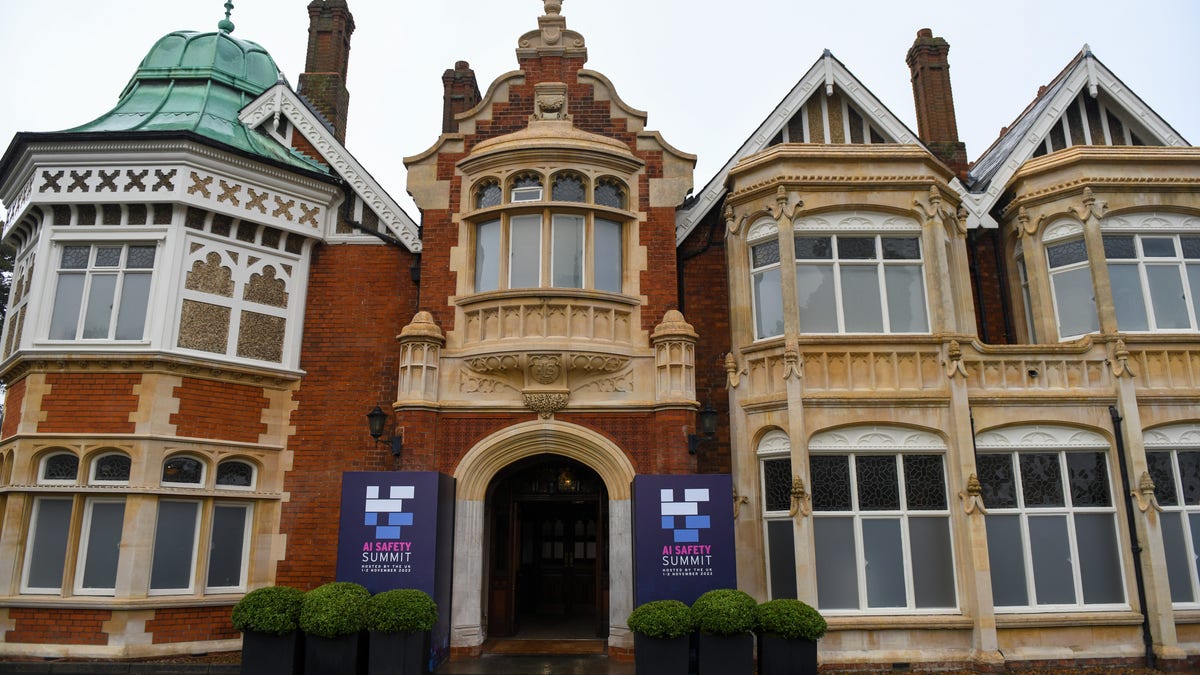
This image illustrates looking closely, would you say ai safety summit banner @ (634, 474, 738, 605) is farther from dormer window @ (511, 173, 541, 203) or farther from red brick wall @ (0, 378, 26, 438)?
red brick wall @ (0, 378, 26, 438)

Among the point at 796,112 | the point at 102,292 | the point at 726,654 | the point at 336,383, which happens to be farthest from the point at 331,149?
the point at 726,654

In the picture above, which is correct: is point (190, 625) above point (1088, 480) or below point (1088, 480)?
below

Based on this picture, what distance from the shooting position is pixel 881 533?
471 inches

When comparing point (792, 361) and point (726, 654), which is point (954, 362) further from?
point (726, 654)

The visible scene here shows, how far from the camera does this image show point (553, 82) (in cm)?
1440

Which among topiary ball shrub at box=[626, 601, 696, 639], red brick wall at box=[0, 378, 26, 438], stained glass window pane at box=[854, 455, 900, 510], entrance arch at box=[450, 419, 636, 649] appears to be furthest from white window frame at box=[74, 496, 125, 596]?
stained glass window pane at box=[854, 455, 900, 510]

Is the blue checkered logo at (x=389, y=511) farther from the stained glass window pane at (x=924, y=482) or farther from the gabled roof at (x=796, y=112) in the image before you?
the stained glass window pane at (x=924, y=482)

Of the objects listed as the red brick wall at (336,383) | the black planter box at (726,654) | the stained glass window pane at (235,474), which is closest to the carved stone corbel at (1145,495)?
the black planter box at (726,654)

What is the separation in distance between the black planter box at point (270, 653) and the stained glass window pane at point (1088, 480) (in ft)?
39.2

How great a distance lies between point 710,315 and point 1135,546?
25.0ft

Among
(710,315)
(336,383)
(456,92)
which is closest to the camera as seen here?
(336,383)

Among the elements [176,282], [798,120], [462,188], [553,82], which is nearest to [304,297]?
[176,282]

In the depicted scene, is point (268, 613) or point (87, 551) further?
point (87, 551)

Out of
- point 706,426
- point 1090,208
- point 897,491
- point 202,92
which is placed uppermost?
point 202,92
